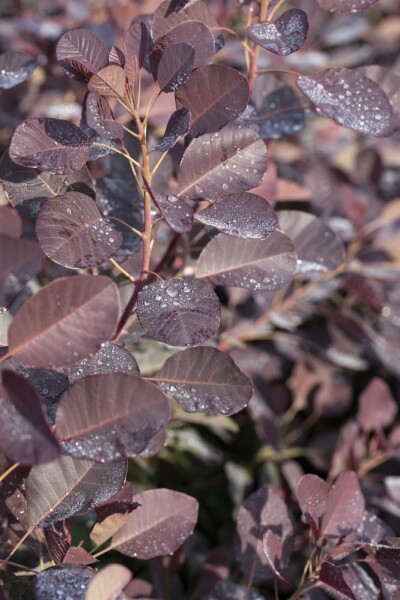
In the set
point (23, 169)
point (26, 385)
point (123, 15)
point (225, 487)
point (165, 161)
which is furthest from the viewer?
point (123, 15)

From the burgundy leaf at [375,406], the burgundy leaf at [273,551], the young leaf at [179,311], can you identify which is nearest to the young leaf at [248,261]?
the young leaf at [179,311]

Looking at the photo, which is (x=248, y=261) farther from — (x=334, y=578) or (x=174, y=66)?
(x=334, y=578)

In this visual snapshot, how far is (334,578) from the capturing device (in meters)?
0.84

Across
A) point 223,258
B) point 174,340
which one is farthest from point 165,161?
point 174,340

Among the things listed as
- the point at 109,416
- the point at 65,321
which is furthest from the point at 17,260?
the point at 109,416

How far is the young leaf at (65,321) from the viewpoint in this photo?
67 centimetres

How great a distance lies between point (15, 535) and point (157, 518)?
208mm

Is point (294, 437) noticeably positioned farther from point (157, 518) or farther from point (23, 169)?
point (23, 169)

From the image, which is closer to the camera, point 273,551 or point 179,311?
point 179,311

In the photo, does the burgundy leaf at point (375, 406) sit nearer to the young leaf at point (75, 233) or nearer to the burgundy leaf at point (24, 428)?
the young leaf at point (75, 233)

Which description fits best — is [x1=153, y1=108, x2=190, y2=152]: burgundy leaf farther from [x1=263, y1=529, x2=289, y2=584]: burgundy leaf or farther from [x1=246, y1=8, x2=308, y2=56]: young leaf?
[x1=263, y1=529, x2=289, y2=584]: burgundy leaf

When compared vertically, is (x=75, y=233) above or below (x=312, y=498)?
above

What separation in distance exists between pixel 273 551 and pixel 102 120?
2.08 ft

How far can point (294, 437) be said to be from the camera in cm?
164
